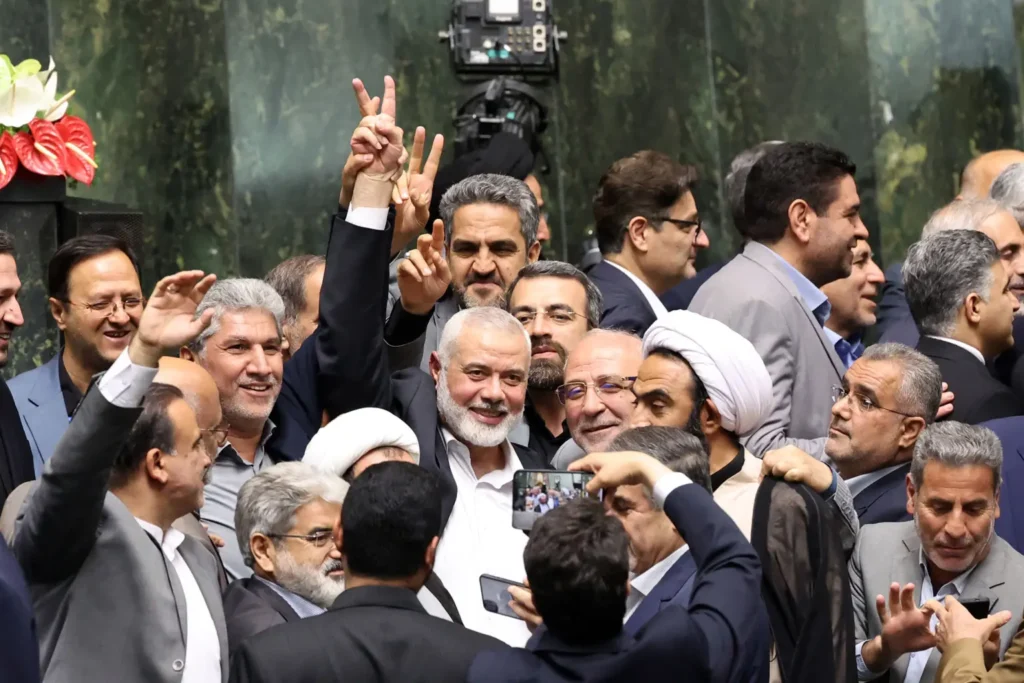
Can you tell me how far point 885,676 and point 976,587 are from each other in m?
0.30

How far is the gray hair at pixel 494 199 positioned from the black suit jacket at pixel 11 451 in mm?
1414

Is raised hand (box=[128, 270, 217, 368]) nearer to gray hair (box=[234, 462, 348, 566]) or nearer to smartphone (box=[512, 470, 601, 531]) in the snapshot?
gray hair (box=[234, 462, 348, 566])

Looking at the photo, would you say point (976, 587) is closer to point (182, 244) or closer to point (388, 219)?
point (388, 219)

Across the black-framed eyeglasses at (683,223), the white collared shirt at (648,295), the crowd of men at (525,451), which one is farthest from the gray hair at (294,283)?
the black-framed eyeglasses at (683,223)

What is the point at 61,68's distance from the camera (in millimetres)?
7281

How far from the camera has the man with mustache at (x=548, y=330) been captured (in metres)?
5.11

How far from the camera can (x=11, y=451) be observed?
4.52 m

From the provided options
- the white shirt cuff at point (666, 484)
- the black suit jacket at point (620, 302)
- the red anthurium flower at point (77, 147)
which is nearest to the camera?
the white shirt cuff at point (666, 484)

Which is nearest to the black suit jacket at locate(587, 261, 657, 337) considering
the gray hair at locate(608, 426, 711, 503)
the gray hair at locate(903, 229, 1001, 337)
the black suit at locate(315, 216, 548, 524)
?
the gray hair at locate(903, 229, 1001, 337)

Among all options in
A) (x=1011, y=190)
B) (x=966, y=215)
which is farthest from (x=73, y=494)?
(x=1011, y=190)

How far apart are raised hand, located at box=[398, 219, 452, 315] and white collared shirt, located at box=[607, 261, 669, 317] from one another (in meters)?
1.08

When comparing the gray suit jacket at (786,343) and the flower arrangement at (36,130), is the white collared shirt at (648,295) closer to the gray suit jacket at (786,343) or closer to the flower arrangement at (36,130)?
the gray suit jacket at (786,343)

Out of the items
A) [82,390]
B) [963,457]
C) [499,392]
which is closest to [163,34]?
Answer: [82,390]

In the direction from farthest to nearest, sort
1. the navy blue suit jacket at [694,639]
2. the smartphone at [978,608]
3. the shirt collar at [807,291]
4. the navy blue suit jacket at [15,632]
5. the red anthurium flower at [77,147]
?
1. the red anthurium flower at [77,147]
2. the shirt collar at [807,291]
3. the smartphone at [978,608]
4. the navy blue suit jacket at [694,639]
5. the navy blue suit jacket at [15,632]
